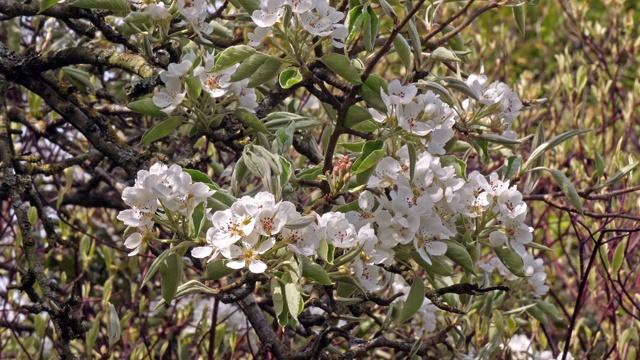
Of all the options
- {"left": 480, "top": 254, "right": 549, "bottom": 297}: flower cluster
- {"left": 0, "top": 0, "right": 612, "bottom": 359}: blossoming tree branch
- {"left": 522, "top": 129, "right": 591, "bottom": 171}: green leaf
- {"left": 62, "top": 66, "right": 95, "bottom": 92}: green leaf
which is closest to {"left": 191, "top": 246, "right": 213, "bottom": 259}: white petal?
{"left": 0, "top": 0, "right": 612, "bottom": 359}: blossoming tree branch

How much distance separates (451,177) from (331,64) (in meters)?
0.33

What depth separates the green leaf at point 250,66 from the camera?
5.20 feet

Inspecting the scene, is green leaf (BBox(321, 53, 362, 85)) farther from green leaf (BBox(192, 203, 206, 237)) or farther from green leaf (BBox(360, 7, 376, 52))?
green leaf (BBox(192, 203, 206, 237))

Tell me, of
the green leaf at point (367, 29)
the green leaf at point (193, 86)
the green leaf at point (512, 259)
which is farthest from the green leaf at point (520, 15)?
the green leaf at point (193, 86)

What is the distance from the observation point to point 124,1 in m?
1.87

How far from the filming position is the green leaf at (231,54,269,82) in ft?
5.20

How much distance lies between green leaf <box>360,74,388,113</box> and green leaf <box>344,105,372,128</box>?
2 centimetres

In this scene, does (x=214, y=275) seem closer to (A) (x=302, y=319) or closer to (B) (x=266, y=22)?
(B) (x=266, y=22)

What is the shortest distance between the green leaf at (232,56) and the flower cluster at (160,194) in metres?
0.26

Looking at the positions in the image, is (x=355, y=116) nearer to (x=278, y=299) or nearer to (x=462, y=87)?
(x=462, y=87)

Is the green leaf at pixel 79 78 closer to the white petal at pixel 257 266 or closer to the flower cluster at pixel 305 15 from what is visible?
the flower cluster at pixel 305 15

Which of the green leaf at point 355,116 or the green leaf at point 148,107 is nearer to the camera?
the green leaf at point 355,116

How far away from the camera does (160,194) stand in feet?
4.57

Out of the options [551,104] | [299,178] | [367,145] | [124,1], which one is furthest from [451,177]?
[551,104]
